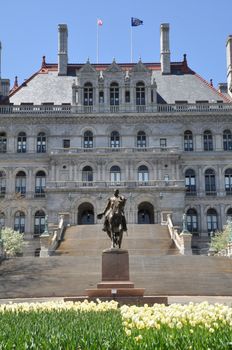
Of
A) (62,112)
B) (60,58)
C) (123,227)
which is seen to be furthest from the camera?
(60,58)

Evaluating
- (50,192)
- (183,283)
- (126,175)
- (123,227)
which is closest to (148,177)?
(126,175)

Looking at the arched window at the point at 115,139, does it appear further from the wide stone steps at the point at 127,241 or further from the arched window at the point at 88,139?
the wide stone steps at the point at 127,241

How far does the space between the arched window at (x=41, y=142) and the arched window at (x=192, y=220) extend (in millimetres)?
16279

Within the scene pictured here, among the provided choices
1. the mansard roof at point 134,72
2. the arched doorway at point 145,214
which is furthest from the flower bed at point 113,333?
the mansard roof at point 134,72

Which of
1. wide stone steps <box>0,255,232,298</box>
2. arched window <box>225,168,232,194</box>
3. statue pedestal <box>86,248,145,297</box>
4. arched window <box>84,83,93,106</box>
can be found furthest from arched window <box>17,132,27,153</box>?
statue pedestal <box>86,248,145,297</box>

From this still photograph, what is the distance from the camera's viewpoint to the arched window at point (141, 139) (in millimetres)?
55875

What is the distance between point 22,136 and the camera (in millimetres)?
56344

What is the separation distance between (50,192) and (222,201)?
56.3 feet

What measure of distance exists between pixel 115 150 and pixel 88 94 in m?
7.44

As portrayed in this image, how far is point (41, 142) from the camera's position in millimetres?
56219

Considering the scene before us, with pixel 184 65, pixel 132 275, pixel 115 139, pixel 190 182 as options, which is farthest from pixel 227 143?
pixel 132 275

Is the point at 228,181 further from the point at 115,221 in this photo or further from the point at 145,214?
the point at 115,221

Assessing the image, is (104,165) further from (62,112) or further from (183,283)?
(183,283)

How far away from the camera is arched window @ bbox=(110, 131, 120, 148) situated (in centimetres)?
5582
